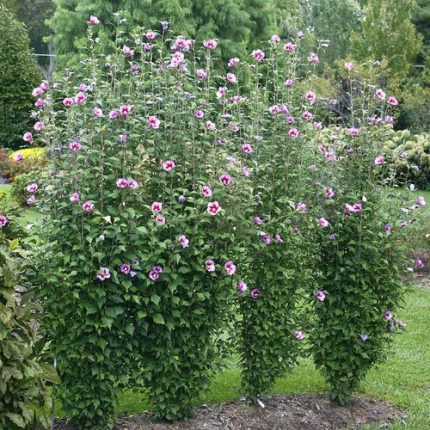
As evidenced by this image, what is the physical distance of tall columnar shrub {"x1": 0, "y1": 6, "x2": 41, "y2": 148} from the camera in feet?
55.8

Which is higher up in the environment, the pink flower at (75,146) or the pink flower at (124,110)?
the pink flower at (124,110)

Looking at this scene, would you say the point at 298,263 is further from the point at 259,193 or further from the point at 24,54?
the point at 24,54

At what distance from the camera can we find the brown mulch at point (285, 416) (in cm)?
409

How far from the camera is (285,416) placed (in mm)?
4352

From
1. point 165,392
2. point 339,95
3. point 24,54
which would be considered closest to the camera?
point 165,392

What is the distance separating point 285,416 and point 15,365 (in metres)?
1.83

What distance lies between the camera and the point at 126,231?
11.8 feet

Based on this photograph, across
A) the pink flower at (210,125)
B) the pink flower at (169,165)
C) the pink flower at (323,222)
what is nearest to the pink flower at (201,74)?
the pink flower at (210,125)

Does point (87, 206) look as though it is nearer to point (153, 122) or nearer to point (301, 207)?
point (153, 122)

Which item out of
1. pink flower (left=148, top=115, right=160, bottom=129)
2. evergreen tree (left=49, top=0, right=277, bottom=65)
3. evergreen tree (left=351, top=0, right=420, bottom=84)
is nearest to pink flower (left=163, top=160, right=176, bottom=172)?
pink flower (left=148, top=115, right=160, bottom=129)

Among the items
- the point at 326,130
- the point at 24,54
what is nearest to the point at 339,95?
the point at 24,54

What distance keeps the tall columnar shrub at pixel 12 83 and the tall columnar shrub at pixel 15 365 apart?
14.2m

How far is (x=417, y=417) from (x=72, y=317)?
7.44 ft

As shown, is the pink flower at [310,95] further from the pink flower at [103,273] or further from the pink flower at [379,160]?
the pink flower at [103,273]
